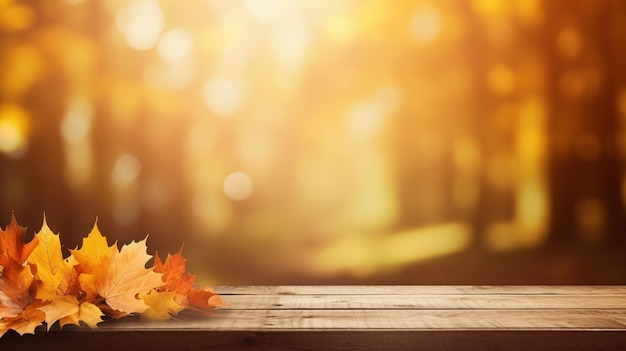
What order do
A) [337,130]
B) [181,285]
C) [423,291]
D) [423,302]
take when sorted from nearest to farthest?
[181,285] < [423,302] < [423,291] < [337,130]

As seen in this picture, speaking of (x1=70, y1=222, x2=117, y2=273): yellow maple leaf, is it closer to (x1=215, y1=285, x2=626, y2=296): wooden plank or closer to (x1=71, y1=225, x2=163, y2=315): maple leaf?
(x1=71, y1=225, x2=163, y2=315): maple leaf

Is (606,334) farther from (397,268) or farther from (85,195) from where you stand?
(85,195)

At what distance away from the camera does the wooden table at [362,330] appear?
0.98 meters

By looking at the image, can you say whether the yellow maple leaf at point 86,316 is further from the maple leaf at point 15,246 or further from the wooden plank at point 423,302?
the wooden plank at point 423,302

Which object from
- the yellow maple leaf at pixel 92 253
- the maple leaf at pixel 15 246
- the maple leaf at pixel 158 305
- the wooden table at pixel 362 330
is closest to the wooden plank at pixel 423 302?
the wooden table at pixel 362 330

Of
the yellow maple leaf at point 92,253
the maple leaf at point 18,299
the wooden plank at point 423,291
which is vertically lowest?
the wooden plank at point 423,291

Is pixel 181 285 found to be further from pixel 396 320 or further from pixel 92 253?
pixel 396 320

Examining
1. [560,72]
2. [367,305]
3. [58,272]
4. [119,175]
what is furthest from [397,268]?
[58,272]

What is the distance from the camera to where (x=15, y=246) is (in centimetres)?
105

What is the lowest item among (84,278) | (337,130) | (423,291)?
(423,291)

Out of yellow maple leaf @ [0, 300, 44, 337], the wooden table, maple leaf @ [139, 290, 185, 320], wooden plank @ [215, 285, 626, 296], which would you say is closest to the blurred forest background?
wooden plank @ [215, 285, 626, 296]

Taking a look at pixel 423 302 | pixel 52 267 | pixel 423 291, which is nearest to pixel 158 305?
pixel 52 267

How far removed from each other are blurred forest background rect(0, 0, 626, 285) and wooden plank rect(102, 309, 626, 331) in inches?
23.7

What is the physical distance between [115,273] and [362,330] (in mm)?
414
